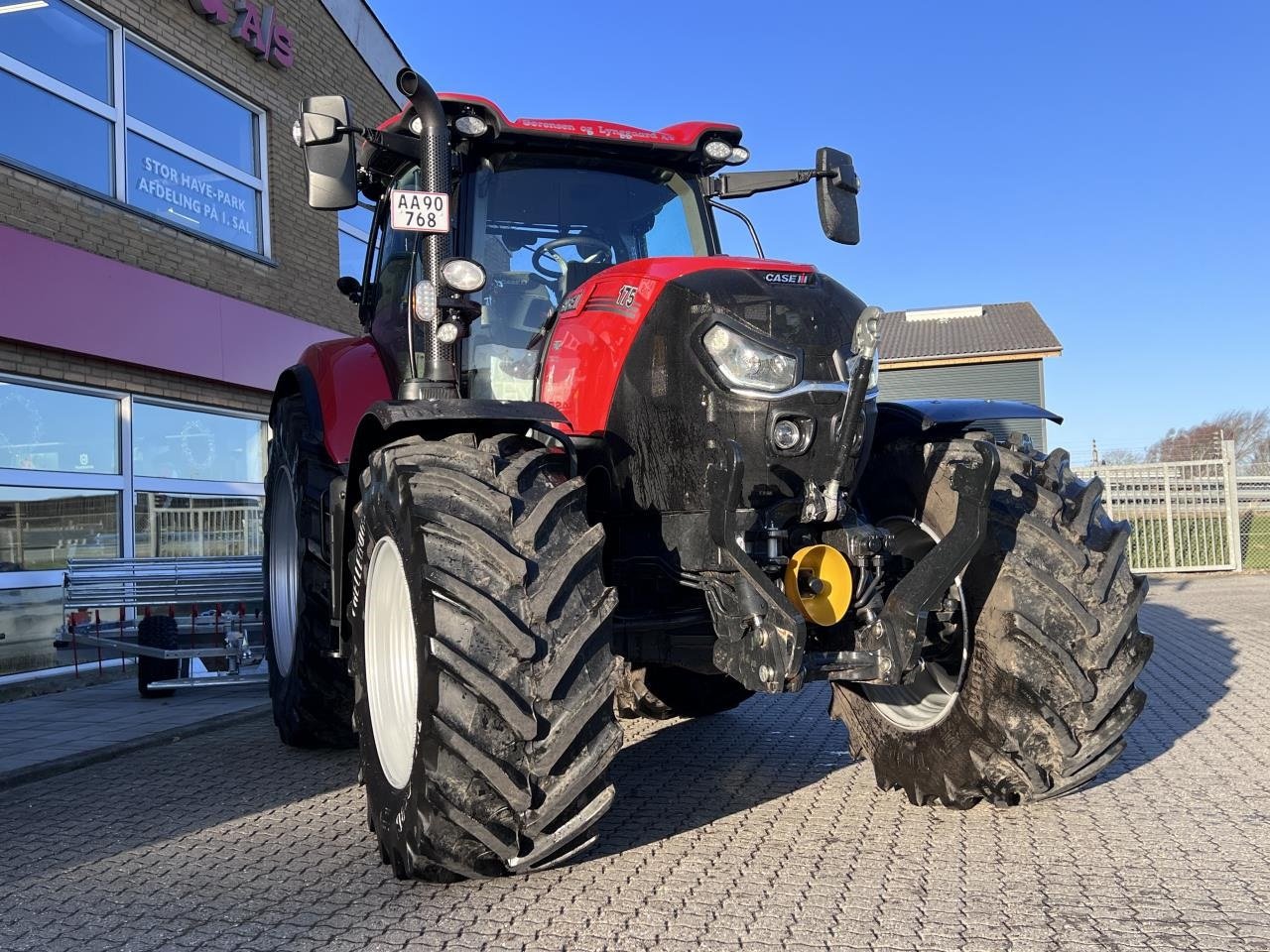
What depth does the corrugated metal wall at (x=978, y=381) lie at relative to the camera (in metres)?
26.8

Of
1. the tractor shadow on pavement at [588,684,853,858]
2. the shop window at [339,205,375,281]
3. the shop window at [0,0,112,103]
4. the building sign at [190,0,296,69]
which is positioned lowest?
the tractor shadow on pavement at [588,684,853,858]

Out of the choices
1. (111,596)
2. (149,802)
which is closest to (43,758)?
(149,802)

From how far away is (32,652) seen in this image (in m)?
8.16

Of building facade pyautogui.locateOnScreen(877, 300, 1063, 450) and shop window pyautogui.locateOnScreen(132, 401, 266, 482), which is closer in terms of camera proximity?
shop window pyautogui.locateOnScreen(132, 401, 266, 482)

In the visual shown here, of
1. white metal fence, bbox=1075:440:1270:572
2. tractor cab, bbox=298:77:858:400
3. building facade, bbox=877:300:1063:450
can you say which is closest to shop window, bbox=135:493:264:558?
tractor cab, bbox=298:77:858:400

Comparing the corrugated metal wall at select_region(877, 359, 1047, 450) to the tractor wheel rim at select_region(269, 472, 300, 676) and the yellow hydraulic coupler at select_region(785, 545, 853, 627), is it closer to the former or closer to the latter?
the tractor wheel rim at select_region(269, 472, 300, 676)

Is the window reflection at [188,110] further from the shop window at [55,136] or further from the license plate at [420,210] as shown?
the license plate at [420,210]

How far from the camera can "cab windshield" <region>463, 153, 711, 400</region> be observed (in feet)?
13.2

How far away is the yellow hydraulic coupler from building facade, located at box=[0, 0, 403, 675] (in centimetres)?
657

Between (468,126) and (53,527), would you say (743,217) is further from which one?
(53,527)

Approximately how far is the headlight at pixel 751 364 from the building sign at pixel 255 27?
8845mm

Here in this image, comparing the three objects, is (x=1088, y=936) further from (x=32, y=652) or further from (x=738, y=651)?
(x=32, y=652)

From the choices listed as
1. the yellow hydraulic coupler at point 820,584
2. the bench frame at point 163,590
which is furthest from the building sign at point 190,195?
the yellow hydraulic coupler at point 820,584

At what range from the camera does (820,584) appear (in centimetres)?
331
